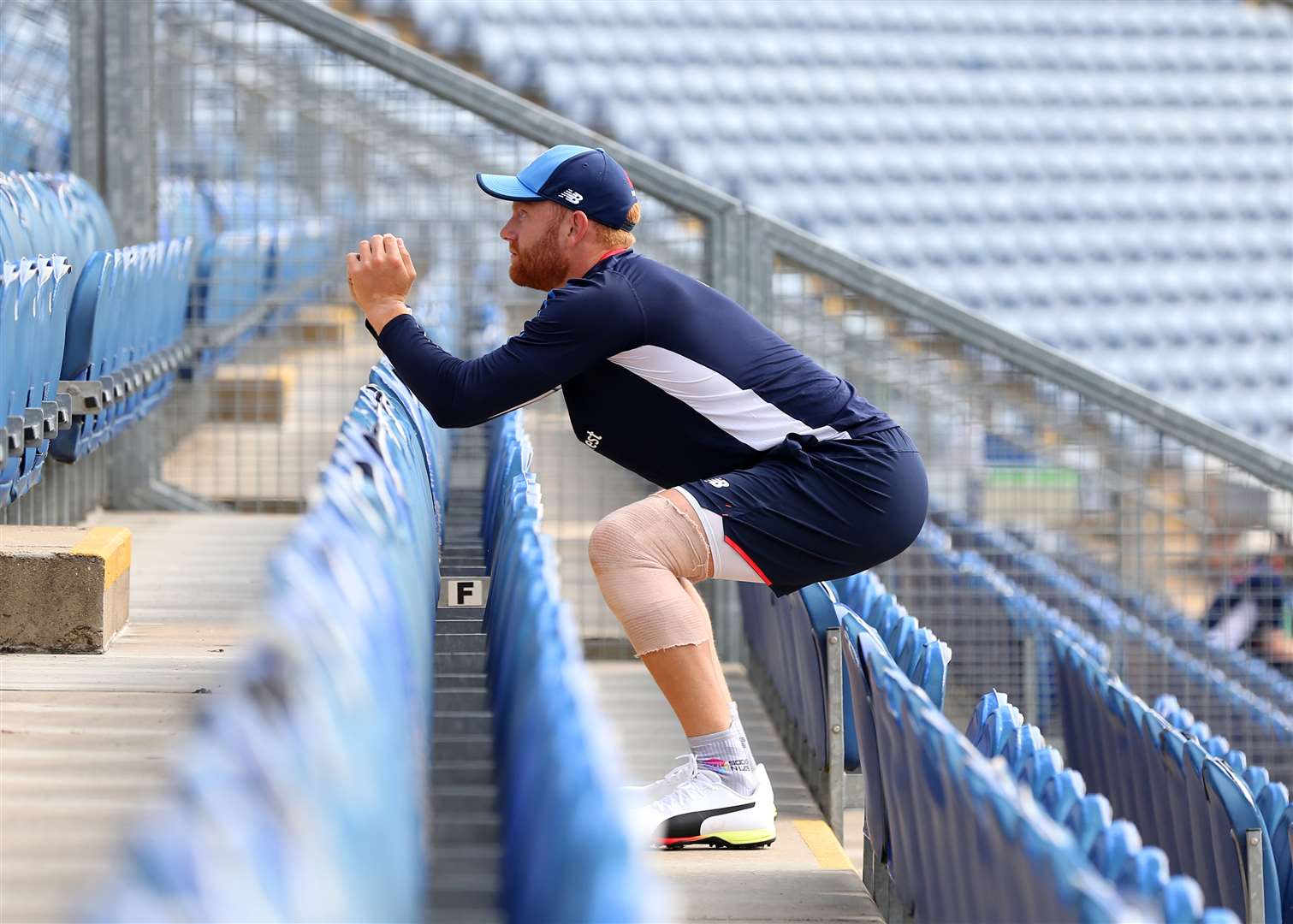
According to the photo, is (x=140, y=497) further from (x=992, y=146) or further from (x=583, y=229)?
(x=992, y=146)

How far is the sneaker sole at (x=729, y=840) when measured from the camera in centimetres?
197

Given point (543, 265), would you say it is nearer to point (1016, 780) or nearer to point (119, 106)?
point (1016, 780)

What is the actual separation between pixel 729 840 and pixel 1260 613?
2.62 m

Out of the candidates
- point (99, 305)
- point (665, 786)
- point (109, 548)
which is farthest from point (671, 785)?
point (99, 305)

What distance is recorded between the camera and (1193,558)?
12.4 ft

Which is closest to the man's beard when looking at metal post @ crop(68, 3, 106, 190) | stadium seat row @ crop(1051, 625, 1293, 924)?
stadium seat row @ crop(1051, 625, 1293, 924)

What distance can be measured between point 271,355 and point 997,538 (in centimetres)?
188

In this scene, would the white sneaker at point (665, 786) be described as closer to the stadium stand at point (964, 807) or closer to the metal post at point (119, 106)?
the stadium stand at point (964, 807)

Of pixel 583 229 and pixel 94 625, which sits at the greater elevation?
pixel 583 229

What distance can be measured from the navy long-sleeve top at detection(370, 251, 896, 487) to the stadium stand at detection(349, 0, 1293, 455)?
11813 millimetres

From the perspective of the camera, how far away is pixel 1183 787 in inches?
91.5

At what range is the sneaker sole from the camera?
6.47ft

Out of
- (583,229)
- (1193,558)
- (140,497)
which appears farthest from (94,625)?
(1193,558)

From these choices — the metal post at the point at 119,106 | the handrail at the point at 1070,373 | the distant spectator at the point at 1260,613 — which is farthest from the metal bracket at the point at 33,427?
the distant spectator at the point at 1260,613
